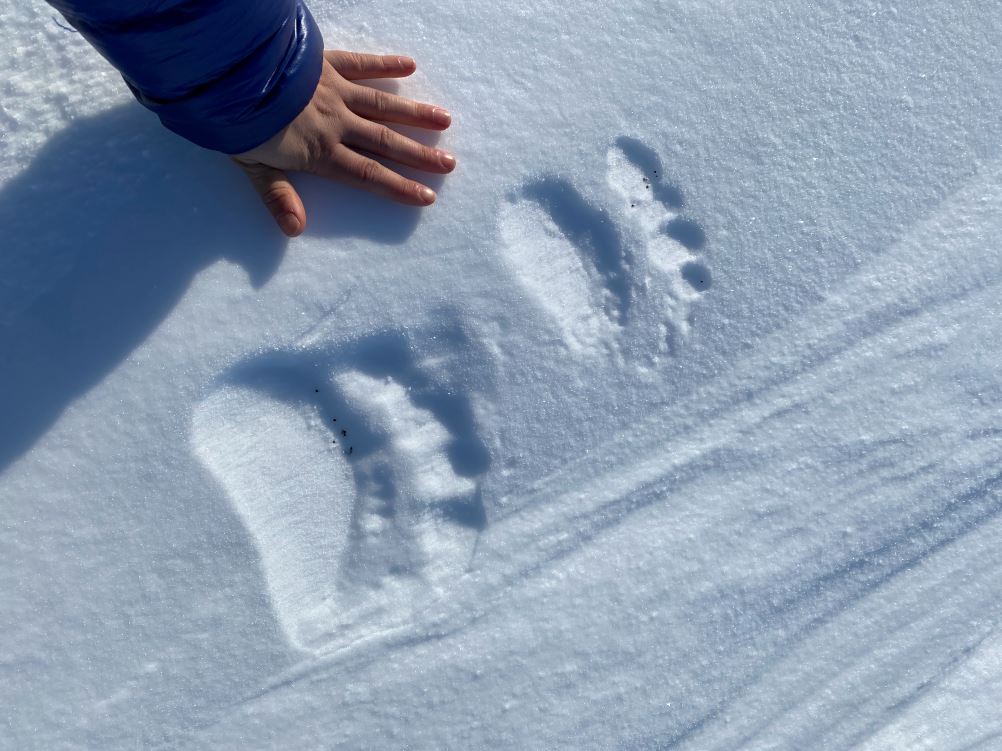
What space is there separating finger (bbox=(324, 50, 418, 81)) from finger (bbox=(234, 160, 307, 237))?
0.16 meters

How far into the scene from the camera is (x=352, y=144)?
1.12m

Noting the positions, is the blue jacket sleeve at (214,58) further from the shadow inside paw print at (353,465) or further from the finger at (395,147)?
the shadow inside paw print at (353,465)

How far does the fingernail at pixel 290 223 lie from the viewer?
3.60ft

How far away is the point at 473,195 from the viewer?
1.14 m

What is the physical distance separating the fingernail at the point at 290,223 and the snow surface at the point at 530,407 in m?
0.02

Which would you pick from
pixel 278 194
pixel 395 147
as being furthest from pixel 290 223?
pixel 395 147

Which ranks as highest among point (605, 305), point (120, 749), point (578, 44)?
point (578, 44)

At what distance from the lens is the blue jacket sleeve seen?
83 centimetres

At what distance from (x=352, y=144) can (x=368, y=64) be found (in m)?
0.11

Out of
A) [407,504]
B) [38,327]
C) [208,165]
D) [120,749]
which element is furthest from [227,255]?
[120,749]

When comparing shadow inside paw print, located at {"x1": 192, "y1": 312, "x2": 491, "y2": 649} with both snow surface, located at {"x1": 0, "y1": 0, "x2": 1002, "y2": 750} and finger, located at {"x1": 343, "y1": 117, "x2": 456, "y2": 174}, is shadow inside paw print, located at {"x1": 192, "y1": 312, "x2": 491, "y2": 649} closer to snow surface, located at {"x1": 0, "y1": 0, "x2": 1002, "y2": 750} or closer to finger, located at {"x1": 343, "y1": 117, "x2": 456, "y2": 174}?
snow surface, located at {"x1": 0, "y1": 0, "x2": 1002, "y2": 750}

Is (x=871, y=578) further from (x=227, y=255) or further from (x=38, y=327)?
(x=38, y=327)

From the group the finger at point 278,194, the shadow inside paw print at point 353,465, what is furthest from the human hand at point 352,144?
the shadow inside paw print at point 353,465

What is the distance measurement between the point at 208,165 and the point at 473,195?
35cm
